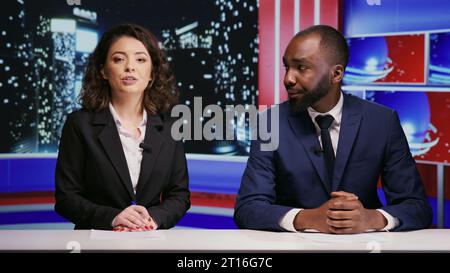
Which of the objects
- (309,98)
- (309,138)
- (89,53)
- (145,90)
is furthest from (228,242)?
(89,53)

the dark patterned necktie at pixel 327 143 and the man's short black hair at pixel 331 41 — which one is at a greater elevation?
the man's short black hair at pixel 331 41

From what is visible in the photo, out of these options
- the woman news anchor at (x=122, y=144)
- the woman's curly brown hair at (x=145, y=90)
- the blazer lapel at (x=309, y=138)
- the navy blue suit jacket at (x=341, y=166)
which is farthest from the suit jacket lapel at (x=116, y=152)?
the blazer lapel at (x=309, y=138)

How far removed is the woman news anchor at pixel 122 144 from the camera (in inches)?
113

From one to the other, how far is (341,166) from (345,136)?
124 millimetres

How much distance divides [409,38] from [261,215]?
177cm

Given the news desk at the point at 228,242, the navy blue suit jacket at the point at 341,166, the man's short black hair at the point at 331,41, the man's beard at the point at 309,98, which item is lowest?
the news desk at the point at 228,242

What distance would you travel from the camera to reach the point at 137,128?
299 centimetres

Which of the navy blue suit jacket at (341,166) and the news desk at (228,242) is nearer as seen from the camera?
the news desk at (228,242)

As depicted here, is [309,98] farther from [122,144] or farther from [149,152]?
[122,144]

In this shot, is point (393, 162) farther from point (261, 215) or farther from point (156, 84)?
point (156, 84)

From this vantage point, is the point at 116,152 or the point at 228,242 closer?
the point at 228,242

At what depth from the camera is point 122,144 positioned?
115 inches

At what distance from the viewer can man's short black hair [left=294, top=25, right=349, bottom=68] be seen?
2857 mm

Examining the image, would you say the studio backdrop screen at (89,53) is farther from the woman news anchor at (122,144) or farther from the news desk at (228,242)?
the news desk at (228,242)
